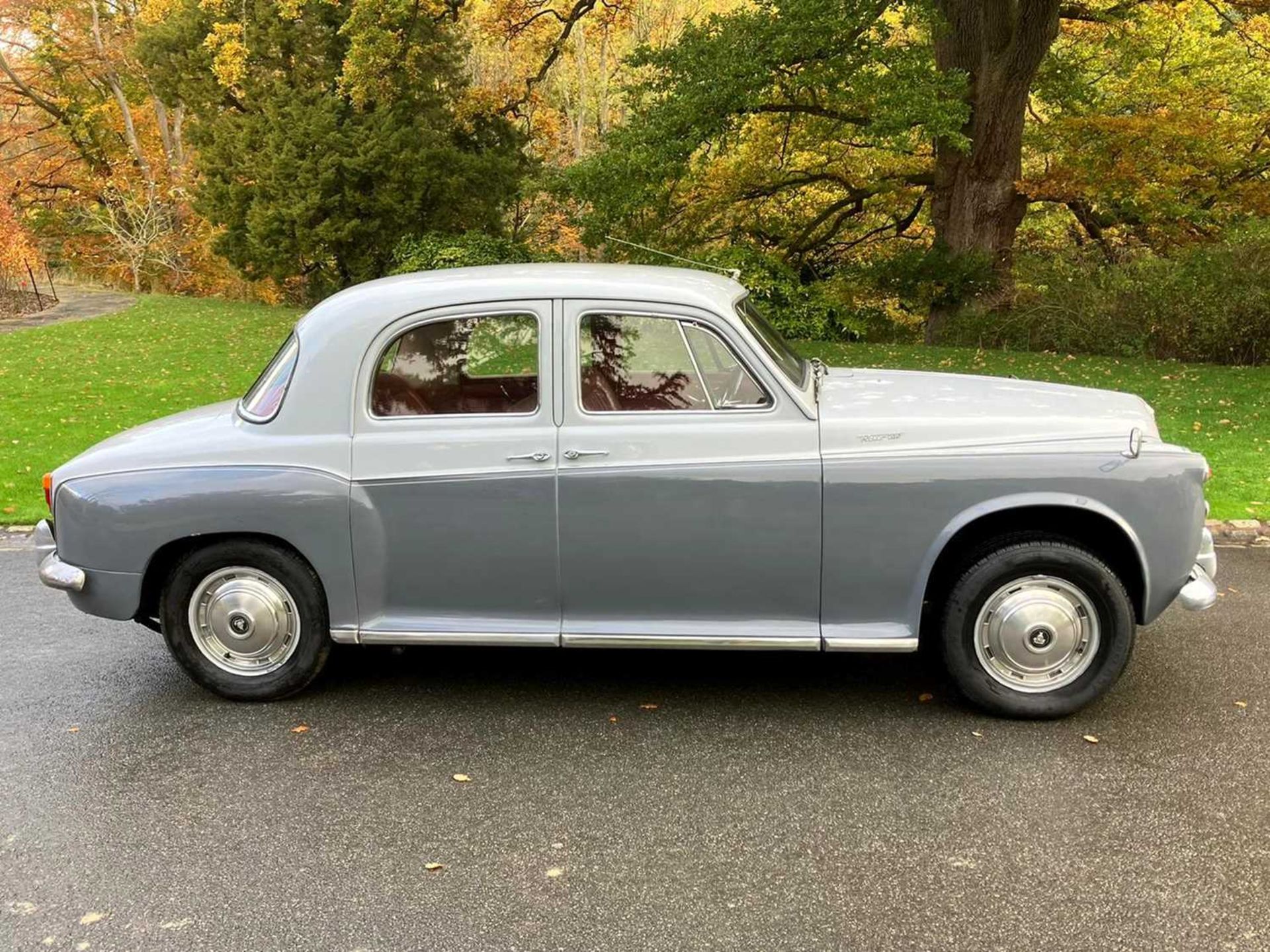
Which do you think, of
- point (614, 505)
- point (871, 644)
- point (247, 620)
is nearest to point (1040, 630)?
point (871, 644)

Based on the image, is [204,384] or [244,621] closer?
[244,621]

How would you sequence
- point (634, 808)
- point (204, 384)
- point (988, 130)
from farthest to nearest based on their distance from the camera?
point (988, 130), point (204, 384), point (634, 808)

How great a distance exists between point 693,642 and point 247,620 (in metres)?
2.06

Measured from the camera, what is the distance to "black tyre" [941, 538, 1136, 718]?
13.6 ft

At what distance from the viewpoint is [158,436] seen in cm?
471

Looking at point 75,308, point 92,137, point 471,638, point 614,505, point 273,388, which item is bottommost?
point 471,638

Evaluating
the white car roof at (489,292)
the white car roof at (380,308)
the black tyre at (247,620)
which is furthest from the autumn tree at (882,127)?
the black tyre at (247,620)

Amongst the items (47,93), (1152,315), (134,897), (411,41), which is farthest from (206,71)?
(134,897)

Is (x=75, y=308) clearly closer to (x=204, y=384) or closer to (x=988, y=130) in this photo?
(x=204, y=384)

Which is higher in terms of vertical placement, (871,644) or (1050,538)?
(1050,538)

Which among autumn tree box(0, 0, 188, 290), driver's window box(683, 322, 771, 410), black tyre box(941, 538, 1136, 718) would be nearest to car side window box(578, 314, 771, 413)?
driver's window box(683, 322, 771, 410)

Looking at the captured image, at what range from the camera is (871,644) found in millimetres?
4211

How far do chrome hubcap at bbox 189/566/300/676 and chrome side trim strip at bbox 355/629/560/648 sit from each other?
46 centimetres

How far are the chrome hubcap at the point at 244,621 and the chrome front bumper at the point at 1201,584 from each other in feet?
12.8
